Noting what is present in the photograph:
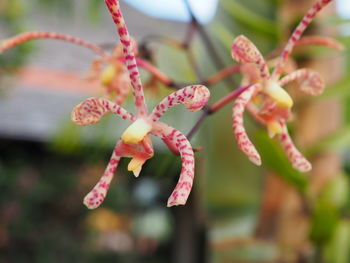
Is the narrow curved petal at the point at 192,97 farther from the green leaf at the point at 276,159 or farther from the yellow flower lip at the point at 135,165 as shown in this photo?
the green leaf at the point at 276,159

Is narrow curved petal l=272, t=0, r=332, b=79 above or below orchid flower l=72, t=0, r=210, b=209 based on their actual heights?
above

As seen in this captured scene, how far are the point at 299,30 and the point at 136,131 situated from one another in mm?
158

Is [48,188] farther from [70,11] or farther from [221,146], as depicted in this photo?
[221,146]

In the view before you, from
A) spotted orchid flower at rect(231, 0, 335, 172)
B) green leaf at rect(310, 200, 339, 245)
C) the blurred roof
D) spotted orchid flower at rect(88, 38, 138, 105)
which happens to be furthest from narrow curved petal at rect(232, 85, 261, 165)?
the blurred roof

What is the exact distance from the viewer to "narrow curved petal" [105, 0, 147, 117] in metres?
0.35

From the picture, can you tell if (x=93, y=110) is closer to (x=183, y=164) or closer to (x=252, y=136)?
(x=183, y=164)

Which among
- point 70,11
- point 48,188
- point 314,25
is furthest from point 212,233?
point 48,188

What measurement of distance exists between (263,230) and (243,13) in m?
0.31

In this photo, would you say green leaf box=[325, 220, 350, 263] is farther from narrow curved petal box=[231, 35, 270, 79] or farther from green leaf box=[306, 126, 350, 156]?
narrow curved petal box=[231, 35, 270, 79]

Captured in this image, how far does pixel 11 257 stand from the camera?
337 centimetres

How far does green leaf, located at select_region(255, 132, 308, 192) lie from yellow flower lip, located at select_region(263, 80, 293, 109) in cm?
11

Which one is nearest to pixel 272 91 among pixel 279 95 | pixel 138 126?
pixel 279 95

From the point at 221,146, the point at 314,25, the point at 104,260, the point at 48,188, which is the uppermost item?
the point at 314,25

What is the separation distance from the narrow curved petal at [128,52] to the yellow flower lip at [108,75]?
12 centimetres
